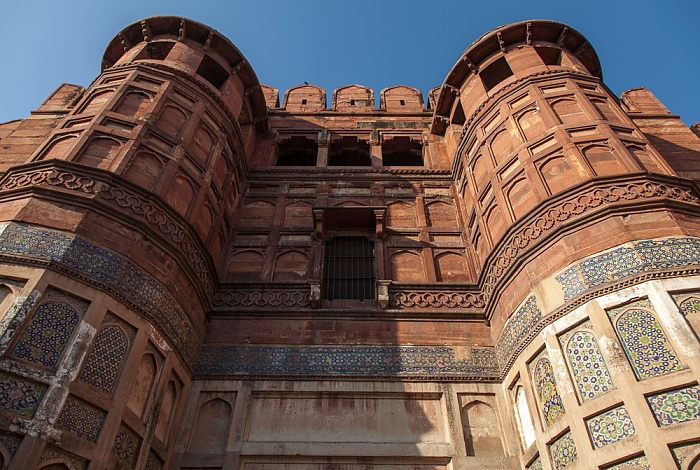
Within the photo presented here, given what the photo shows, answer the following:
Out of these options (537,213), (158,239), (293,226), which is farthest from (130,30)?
(537,213)

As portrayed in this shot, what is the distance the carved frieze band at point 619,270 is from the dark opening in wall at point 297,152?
9198mm

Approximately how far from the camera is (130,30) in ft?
44.2

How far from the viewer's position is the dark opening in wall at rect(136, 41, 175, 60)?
13.1 meters

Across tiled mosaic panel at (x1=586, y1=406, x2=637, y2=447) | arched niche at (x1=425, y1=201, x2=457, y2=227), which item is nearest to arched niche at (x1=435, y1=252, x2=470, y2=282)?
arched niche at (x1=425, y1=201, x2=457, y2=227)


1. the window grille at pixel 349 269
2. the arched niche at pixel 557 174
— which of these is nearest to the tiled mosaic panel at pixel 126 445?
the window grille at pixel 349 269

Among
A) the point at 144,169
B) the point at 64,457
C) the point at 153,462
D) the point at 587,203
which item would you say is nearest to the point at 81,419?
the point at 64,457

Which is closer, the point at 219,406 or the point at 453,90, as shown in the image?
the point at 219,406

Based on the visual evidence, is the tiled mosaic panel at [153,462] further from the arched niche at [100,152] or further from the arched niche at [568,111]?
the arched niche at [568,111]

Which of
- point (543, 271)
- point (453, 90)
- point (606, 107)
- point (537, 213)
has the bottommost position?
point (543, 271)

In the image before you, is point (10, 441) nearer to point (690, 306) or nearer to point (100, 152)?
point (100, 152)

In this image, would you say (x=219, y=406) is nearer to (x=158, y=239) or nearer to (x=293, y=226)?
(x=158, y=239)

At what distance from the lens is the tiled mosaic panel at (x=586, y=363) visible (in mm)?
6562

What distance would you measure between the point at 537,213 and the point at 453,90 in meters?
6.24

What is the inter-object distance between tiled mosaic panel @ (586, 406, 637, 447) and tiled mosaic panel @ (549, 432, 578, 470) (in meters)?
0.36
